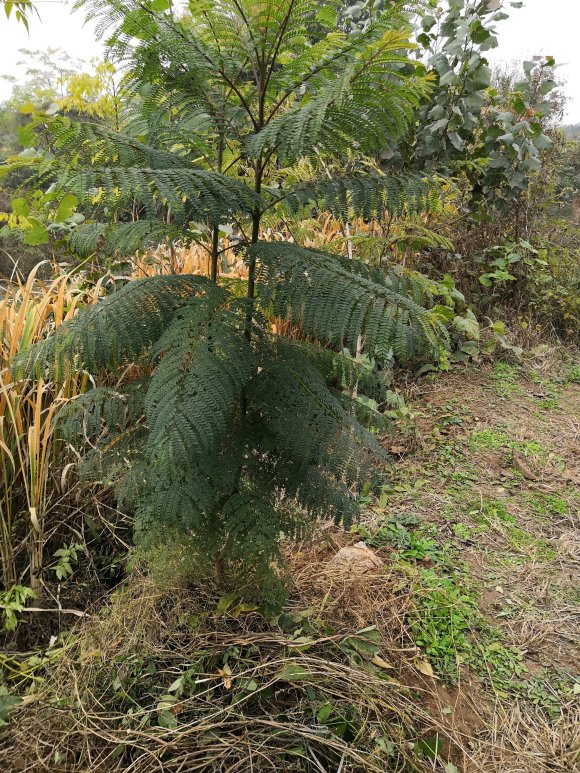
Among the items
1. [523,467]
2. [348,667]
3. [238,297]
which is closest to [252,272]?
[238,297]

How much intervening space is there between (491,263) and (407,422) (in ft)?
6.69

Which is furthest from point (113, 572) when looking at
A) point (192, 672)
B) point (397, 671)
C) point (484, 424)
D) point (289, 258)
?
point (484, 424)

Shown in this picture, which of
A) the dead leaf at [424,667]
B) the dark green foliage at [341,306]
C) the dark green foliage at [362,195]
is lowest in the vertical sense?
the dead leaf at [424,667]

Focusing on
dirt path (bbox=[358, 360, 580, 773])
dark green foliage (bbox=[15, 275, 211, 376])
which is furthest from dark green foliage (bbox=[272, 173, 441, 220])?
dirt path (bbox=[358, 360, 580, 773])

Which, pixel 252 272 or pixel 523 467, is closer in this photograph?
pixel 252 272

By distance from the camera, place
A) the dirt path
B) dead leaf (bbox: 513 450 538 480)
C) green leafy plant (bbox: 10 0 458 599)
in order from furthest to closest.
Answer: dead leaf (bbox: 513 450 538 480) < the dirt path < green leafy plant (bbox: 10 0 458 599)

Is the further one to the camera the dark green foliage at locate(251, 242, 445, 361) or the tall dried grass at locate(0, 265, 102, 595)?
the tall dried grass at locate(0, 265, 102, 595)

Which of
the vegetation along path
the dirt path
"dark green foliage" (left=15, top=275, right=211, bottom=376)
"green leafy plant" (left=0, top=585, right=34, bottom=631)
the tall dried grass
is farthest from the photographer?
the tall dried grass


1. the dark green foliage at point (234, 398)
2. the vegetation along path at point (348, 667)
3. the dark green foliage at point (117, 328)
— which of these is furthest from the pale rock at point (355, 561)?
the dark green foliage at point (117, 328)

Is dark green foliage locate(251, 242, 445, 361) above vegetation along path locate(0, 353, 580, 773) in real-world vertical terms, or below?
above

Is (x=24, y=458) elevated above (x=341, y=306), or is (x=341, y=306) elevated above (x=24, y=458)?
(x=341, y=306)

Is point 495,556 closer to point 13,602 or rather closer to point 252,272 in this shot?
point 252,272

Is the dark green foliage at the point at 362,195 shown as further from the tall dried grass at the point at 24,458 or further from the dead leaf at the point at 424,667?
the dead leaf at the point at 424,667

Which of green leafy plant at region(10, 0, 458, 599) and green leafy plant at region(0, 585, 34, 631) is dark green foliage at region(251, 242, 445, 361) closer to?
green leafy plant at region(10, 0, 458, 599)
